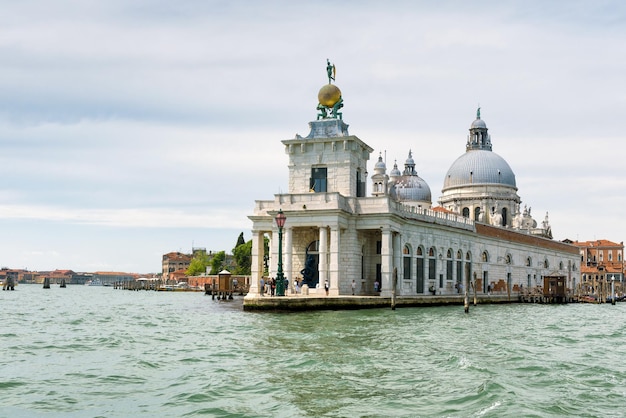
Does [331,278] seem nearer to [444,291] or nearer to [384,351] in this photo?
[444,291]

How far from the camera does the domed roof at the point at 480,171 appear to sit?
75.6 m

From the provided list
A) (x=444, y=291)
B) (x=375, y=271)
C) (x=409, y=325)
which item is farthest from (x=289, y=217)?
(x=444, y=291)

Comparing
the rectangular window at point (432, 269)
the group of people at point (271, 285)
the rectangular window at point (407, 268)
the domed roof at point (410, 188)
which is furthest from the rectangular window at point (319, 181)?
the domed roof at point (410, 188)

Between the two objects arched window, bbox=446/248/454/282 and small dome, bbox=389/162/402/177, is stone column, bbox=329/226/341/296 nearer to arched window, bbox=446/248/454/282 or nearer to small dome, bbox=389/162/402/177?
arched window, bbox=446/248/454/282

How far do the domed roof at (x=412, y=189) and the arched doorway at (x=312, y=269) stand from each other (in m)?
36.0

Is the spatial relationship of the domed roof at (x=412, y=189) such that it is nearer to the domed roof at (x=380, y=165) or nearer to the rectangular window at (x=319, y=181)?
the domed roof at (x=380, y=165)

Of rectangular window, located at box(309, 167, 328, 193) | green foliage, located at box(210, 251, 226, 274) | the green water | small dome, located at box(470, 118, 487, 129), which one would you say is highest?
small dome, located at box(470, 118, 487, 129)

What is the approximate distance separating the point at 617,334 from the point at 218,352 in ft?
47.9

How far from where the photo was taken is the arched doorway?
36594 mm

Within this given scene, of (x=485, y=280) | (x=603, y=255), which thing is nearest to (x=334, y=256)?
(x=485, y=280)

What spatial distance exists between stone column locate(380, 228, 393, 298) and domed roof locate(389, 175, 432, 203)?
36.5 m

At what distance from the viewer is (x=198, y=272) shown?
4697 inches

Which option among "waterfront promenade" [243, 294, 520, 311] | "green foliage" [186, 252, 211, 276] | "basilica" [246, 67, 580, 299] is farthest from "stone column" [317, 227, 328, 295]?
"green foliage" [186, 252, 211, 276]

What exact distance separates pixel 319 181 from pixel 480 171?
137ft
